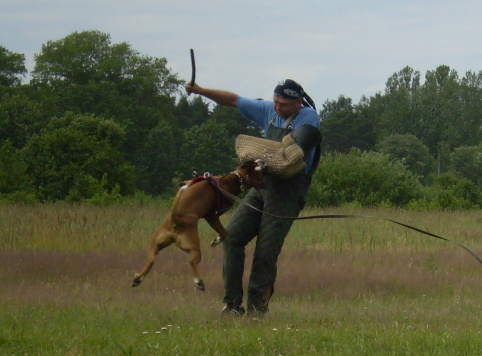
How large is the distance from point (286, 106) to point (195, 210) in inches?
65.2

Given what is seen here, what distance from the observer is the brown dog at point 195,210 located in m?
5.86

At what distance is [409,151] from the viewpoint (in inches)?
3172

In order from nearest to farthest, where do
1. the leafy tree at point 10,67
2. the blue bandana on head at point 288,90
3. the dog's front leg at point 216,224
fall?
the dog's front leg at point 216,224, the blue bandana on head at point 288,90, the leafy tree at point 10,67

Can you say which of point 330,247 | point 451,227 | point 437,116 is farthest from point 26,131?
point 437,116

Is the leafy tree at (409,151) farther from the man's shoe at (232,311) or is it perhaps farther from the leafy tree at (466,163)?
the man's shoe at (232,311)

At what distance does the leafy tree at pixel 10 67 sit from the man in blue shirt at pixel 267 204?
6823 cm

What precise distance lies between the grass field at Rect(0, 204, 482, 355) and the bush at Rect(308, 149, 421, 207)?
678 inches

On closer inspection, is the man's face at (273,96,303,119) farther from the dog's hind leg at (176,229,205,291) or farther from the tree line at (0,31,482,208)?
the tree line at (0,31,482,208)

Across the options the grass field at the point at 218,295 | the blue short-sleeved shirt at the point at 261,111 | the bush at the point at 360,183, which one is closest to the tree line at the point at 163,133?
the bush at the point at 360,183

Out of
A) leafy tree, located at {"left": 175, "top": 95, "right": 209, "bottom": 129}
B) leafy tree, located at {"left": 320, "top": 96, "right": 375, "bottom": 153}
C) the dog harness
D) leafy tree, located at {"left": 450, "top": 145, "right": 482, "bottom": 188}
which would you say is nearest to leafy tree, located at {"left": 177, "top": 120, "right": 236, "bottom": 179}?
leafy tree, located at {"left": 175, "top": 95, "right": 209, "bottom": 129}

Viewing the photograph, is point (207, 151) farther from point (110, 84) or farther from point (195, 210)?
point (195, 210)

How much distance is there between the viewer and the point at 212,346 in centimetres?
596

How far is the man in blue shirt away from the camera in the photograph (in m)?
7.35

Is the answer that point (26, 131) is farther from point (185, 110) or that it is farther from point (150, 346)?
point (150, 346)
